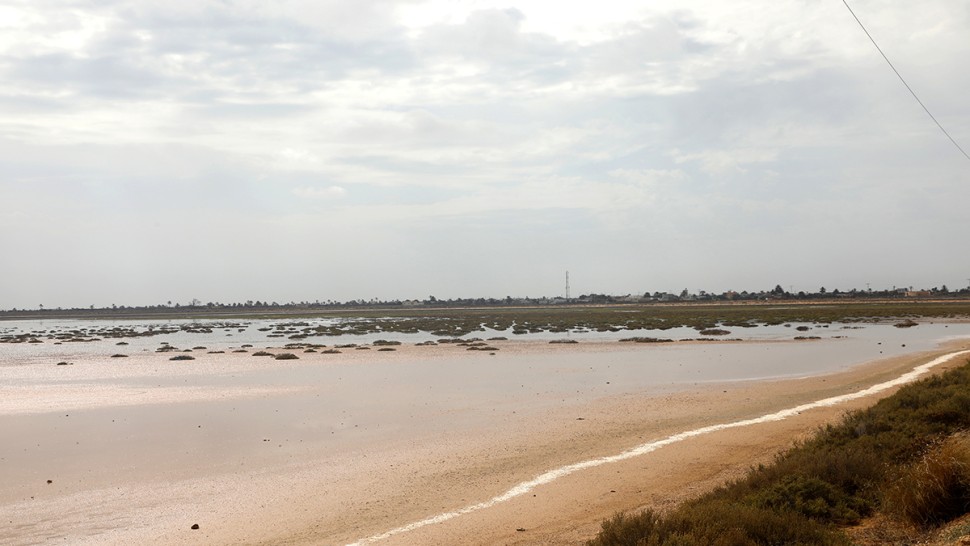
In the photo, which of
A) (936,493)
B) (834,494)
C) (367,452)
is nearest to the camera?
(936,493)

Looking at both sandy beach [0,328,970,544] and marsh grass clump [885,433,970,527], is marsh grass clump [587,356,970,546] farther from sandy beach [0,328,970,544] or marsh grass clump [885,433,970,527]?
sandy beach [0,328,970,544]

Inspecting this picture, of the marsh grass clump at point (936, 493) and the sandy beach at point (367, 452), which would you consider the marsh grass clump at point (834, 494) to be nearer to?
the marsh grass clump at point (936, 493)

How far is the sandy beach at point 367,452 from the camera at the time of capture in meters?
11.5

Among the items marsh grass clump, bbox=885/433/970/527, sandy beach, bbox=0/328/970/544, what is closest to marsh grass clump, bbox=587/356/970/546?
marsh grass clump, bbox=885/433/970/527

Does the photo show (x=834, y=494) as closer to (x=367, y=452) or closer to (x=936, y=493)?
(x=936, y=493)

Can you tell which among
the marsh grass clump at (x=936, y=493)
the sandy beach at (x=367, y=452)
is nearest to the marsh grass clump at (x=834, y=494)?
the marsh grass clump at (x=936, y=493)

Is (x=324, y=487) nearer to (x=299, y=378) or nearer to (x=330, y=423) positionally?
(x=330, y=423)

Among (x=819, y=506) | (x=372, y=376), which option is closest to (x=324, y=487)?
(x=819, y=506)

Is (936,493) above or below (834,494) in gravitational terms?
above

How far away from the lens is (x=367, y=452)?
16.8 m

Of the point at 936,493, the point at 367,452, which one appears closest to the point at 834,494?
the point at 936,493

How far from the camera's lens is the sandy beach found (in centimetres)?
1155

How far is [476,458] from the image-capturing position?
1578cm

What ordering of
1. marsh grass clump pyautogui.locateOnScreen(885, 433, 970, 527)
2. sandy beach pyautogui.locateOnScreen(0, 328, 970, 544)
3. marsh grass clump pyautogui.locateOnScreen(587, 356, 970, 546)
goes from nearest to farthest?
marsh grass clump pyautogui.locateOnScreen(587, 356, 970, 546), marsh grass clump pyautogui.locateOnScreen(885, 433, 970, 527), sandy beach pyautogui.locateOnScreen(0, 328, 970, 544)
